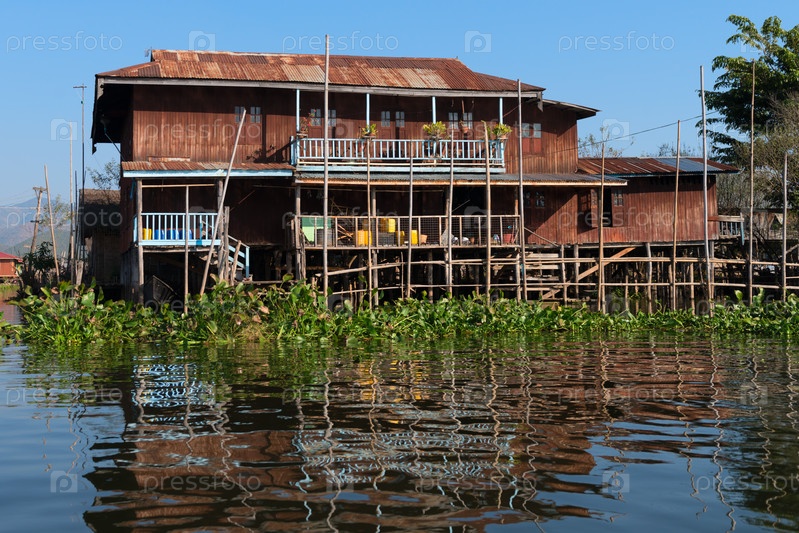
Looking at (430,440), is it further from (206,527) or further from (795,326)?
(795,326)

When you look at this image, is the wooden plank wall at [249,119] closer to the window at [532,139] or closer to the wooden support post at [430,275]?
the window at [532,139]

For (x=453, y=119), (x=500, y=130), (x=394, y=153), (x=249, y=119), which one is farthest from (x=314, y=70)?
(x=500, y=130)

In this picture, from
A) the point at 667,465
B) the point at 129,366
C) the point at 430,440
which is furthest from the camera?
the point at 129,366

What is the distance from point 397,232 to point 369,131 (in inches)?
126

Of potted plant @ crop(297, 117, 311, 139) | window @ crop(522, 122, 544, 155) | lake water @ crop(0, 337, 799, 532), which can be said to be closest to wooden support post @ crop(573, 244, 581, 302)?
window @ crop(522, 122, 544, 155)

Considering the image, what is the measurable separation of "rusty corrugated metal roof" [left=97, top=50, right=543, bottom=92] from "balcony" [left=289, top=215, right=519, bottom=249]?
4270mm

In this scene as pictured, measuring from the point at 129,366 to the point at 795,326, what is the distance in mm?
15769

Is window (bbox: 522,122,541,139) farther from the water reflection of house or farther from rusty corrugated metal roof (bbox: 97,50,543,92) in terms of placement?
the water reflection of house

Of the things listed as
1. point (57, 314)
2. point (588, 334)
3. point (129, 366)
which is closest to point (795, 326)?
point (588, 334)

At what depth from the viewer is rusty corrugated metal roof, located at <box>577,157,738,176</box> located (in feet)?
103

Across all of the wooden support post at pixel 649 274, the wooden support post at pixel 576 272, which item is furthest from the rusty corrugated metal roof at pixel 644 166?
the wooden support post at pixel 576 272

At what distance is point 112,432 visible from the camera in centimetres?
855

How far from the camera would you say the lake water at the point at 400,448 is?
5801mm

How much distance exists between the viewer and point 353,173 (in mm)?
26266
